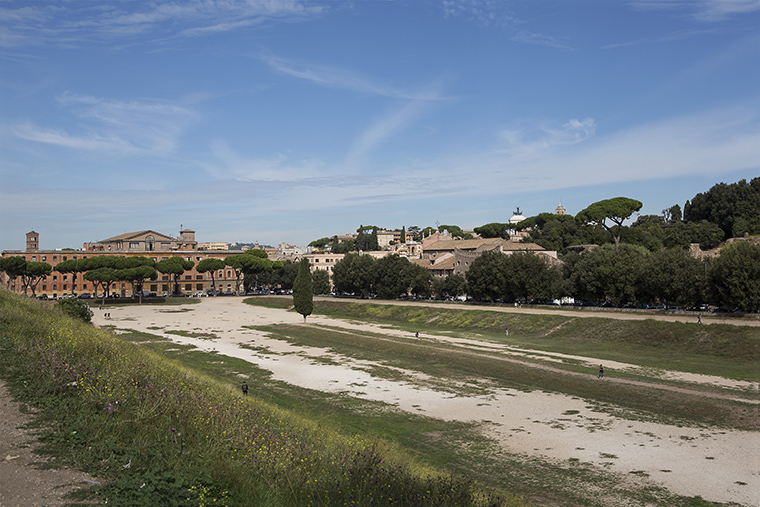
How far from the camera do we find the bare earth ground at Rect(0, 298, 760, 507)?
16.7 metres

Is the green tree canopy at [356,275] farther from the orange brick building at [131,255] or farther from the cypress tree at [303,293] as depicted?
the orange brick building at [131,255]

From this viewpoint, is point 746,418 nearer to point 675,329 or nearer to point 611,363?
point 611,363

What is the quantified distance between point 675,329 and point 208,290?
95.5m

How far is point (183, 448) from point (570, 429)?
16.0 meters

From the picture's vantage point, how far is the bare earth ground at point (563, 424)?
Result: 16.7 m

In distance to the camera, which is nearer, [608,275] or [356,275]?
[608,275]

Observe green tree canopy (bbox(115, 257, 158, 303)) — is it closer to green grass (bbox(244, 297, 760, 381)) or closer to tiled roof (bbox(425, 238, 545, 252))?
green grass (bbox(244, 297, 760, 381))

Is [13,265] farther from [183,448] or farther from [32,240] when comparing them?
[183,448]

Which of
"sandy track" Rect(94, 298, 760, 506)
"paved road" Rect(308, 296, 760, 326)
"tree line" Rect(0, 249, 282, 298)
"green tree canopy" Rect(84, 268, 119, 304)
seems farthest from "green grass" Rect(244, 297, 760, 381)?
"green tree canopy" Rect(84, 268, 119, 304)

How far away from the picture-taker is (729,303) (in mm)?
45812

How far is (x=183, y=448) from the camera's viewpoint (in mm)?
11055

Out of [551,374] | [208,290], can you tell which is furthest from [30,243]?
[551,374]

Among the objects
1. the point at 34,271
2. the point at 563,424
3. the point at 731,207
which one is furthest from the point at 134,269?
the point at 731,207

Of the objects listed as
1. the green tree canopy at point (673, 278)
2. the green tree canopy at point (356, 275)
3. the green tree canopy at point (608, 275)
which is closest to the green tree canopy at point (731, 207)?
the green tree canopy at point (608, 275)
